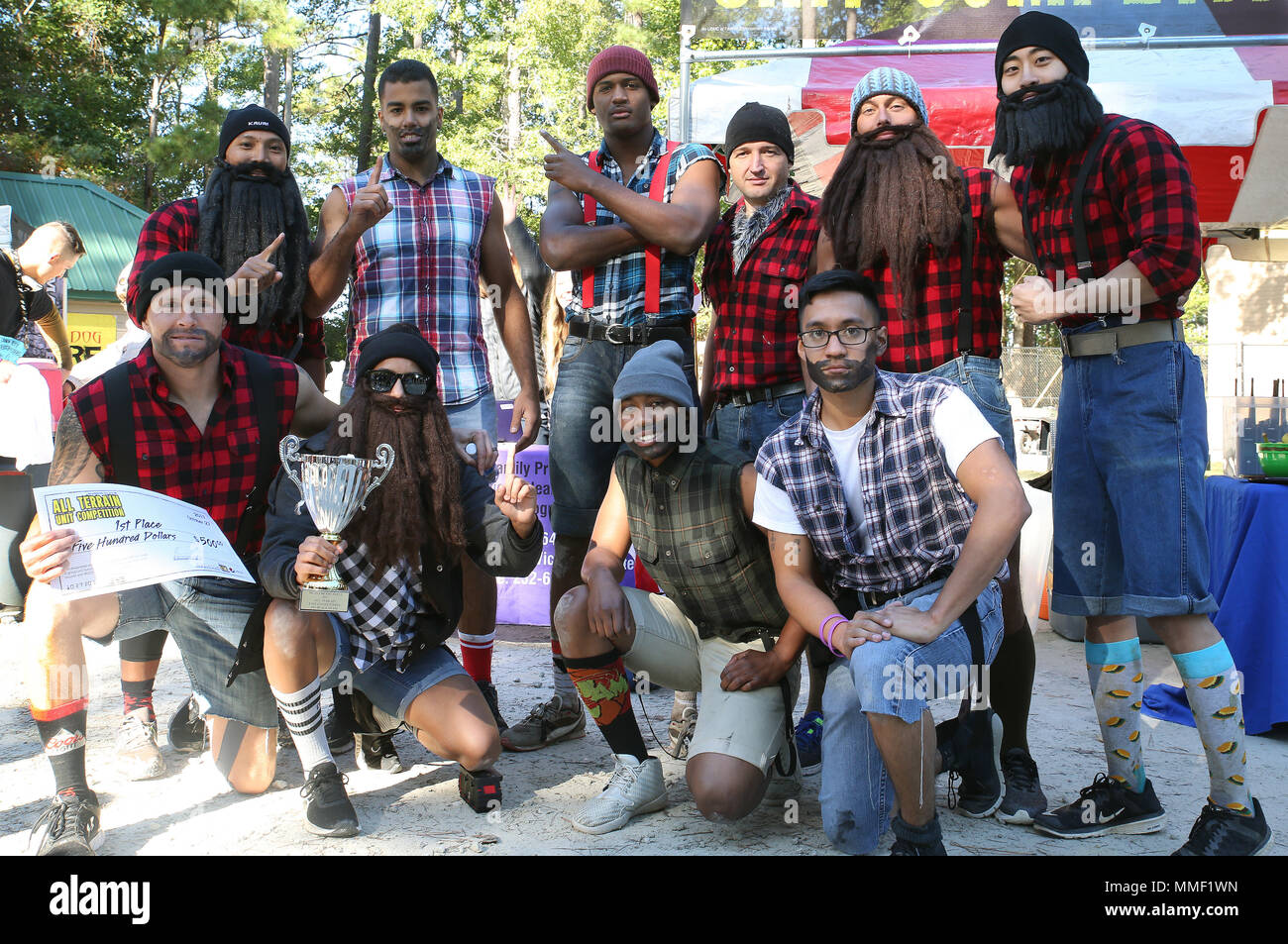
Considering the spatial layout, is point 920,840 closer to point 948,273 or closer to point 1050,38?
point 948,273

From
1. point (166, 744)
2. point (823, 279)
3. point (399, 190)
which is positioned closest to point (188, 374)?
point (399, 190)

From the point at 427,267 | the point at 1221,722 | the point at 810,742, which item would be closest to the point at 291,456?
the point at 427,267

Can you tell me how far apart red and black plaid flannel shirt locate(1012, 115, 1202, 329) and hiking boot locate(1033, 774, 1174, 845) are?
153 cm

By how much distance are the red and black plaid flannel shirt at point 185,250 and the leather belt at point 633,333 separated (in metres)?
1.23

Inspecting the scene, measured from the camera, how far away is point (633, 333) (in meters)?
3.94

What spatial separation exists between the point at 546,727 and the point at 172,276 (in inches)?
88.6

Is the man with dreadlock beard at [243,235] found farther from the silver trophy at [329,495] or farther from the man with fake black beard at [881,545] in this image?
the man with fake black beard at [881,545]

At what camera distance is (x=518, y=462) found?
6.39 metres

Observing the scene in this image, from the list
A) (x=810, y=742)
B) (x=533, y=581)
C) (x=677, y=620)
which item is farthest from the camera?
(x=533, y=581)

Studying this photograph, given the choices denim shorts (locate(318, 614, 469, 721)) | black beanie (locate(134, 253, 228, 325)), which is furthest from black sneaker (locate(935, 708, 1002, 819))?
black beanie (locate(134, 253, 228, 325))

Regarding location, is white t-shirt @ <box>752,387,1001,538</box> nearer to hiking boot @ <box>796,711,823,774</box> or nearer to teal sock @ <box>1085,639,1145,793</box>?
teal sock @ <box>1085,639,1145,793</box>

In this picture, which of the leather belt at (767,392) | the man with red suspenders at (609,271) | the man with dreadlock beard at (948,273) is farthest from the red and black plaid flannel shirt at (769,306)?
the man with dreadlock beard at (948,273)

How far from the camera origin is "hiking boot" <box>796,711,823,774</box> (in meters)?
3.84

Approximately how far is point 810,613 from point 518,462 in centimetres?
362
